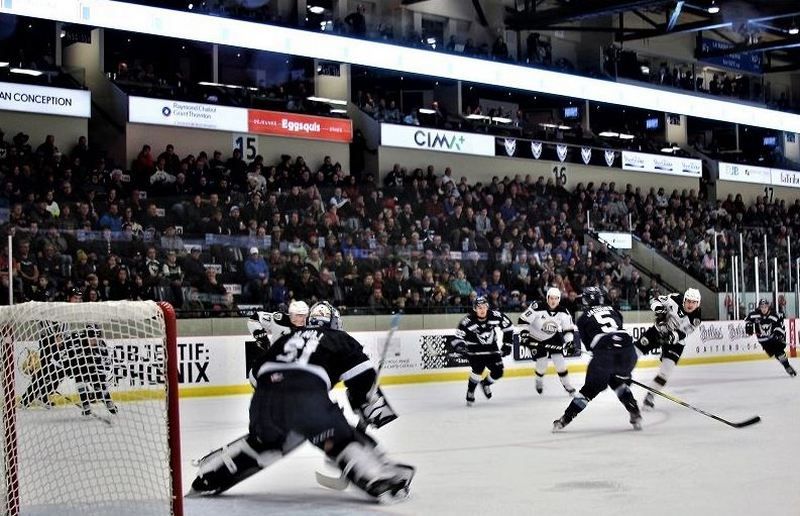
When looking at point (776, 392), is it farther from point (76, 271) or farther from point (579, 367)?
point (76, 271)

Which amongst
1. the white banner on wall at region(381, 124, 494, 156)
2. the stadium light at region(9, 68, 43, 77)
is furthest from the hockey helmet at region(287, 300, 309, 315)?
the white banner on wall at region(381, 124, 494, 156)

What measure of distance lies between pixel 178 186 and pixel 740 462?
11.2 metres

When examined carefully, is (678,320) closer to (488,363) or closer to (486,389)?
(488,363)

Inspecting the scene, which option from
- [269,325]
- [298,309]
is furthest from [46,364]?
[269,325]

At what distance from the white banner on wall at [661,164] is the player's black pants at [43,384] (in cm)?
2178

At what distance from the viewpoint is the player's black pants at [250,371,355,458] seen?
5.38 metres

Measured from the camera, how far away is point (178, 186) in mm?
16188

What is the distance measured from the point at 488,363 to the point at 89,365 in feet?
20.2

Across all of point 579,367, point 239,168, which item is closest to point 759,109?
point 579,367

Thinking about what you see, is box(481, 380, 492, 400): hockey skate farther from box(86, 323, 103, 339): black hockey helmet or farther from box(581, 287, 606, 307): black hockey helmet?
box(86, 323, 103, 339): black hockey helmet

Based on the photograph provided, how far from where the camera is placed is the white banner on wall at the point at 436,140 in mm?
21844

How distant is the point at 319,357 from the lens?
554 centimetres

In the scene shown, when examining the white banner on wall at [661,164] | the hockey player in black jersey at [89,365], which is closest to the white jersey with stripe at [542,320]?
the hockey player in black jersey at [89,365]

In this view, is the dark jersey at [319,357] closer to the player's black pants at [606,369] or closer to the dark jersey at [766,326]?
the player's black pants at [606,369]
